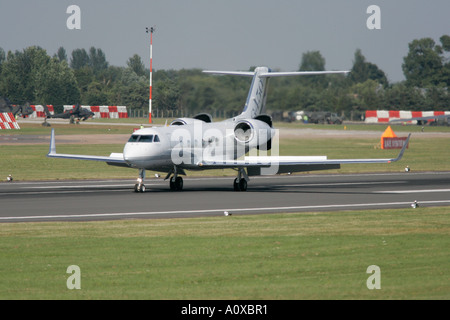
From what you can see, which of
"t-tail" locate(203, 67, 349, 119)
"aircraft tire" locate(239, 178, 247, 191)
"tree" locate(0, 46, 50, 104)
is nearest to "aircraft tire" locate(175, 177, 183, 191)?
"aircraft tire" locate(239, 178, 247, 191)

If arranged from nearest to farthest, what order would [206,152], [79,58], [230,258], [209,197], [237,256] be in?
[230,258] → [237,256] → [209,197] → [206,152] → [79,58]

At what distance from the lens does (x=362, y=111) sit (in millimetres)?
130625

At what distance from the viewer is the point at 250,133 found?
120 ft

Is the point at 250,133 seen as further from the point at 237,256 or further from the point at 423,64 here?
the point at 423,64

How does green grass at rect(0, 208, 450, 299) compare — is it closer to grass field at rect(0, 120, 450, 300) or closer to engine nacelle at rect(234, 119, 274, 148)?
grass field at rect(0, 120, 450, 300)

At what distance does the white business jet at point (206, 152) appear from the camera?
3291cm

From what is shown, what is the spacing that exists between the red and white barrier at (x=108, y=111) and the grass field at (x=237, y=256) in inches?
2824

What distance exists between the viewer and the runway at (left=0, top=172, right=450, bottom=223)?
26375 millimetres

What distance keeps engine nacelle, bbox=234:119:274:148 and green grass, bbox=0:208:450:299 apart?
1275cm

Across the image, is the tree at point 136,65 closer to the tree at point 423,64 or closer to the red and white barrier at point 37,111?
the red and white barrier at point 37,111

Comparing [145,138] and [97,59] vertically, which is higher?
[97,59]

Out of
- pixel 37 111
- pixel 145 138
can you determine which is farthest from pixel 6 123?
pixel 145 138

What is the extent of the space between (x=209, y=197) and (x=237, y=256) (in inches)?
585

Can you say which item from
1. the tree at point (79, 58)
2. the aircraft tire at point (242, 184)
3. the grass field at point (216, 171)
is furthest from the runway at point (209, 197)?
the tree at point (79, 58)
